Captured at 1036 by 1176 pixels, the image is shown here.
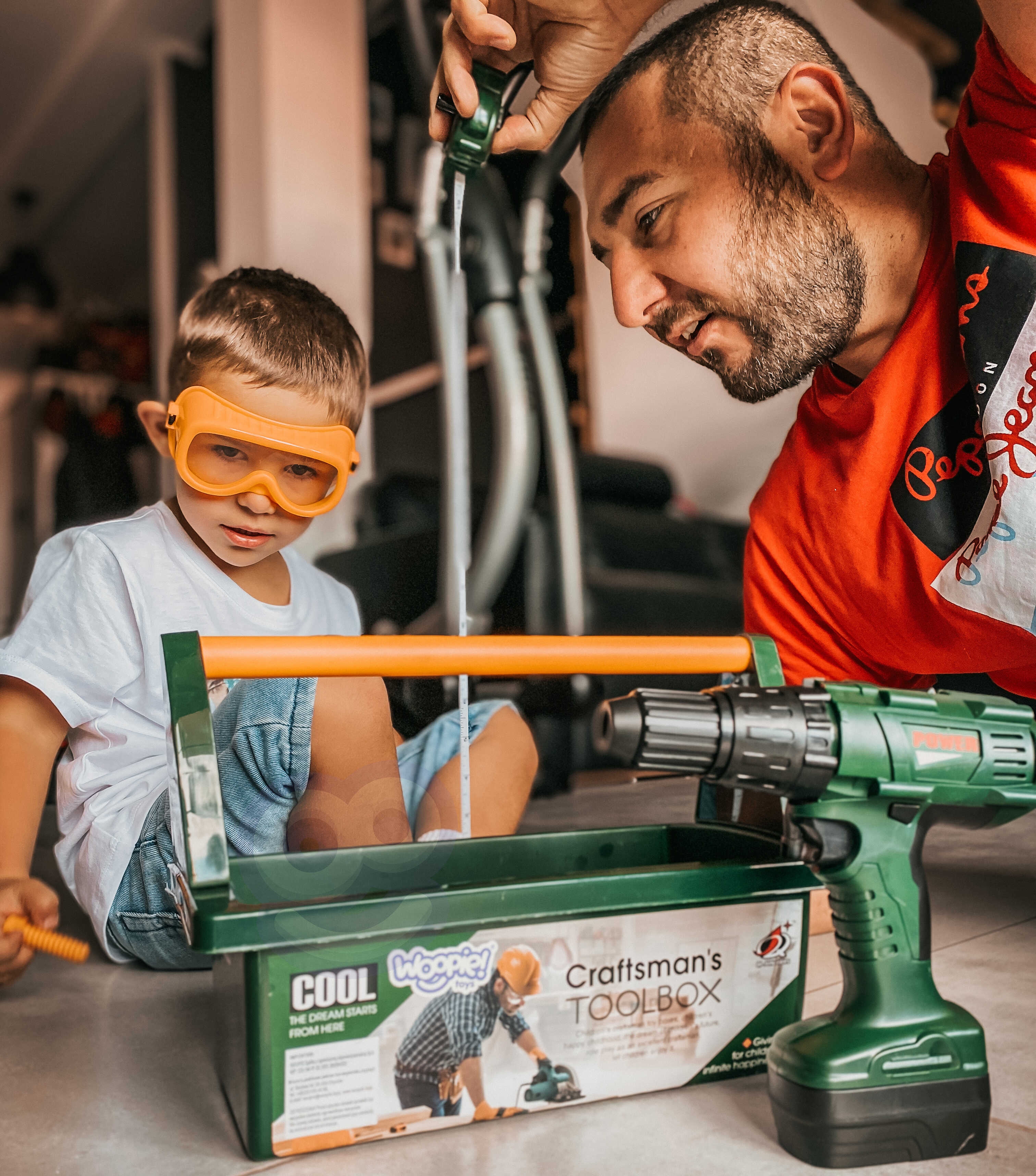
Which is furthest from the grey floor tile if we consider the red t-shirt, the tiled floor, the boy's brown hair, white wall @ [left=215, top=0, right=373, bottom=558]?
white wall @ [left=215, top=0, right=373, bottom=558]

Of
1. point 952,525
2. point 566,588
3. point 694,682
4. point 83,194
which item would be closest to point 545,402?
point 566,588

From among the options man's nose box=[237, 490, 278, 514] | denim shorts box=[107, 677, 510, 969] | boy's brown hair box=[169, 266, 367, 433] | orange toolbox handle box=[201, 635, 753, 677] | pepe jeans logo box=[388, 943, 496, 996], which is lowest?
pepe jeans logo box=[388, 943, 496, 996]

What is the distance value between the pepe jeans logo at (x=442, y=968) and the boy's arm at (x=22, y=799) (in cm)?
29

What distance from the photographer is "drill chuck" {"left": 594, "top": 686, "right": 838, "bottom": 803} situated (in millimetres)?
448

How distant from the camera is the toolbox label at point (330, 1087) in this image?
0.46 m

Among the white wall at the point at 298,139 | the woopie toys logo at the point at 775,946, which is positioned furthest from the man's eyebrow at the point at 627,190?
the white wall at the point at 298,139

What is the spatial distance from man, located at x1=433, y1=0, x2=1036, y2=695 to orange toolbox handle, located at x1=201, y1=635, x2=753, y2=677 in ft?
0.90

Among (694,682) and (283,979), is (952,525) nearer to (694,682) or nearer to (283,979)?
(694,682)

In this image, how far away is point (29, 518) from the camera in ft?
6.36

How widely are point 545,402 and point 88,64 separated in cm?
184

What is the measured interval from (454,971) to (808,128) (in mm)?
751

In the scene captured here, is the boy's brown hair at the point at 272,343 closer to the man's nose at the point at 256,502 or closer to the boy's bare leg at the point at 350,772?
the man's nose at the point at 256,502

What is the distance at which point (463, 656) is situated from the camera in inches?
22.1

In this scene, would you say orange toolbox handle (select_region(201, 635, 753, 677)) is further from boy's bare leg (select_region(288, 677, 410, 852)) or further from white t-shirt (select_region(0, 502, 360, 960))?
white t-shirt (select_region(0, 502, 360, 960))
